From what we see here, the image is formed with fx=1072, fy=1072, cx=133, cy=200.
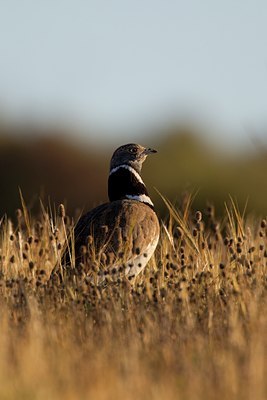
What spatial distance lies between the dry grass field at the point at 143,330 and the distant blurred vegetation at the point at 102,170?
14206mm

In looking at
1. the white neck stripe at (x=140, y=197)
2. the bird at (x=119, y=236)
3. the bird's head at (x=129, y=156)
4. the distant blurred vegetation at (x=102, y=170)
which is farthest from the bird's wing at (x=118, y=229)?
the distant blurred vegetation at (x=102, y=170)

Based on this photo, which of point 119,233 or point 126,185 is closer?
point 119,233

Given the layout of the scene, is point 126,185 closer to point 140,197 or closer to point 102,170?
point 140,197

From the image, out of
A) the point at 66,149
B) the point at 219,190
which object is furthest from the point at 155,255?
the point at 66,149

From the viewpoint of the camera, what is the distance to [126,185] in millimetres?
10961

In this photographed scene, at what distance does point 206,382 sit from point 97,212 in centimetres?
419

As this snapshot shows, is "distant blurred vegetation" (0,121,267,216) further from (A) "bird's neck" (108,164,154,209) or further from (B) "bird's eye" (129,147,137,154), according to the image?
(A) "bird's neck" (108,164,154,209)

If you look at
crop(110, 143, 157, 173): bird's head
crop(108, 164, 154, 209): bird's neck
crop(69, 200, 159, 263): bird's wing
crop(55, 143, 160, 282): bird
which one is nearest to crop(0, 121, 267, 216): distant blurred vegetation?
crop(110, 143, 157, 173): bird's head

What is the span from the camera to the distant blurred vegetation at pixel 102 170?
24641mm

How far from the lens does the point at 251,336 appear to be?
6.72 meters

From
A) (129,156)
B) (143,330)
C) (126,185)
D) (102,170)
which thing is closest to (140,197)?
(126,185)

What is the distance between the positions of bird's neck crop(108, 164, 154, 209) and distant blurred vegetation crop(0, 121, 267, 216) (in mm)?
12031

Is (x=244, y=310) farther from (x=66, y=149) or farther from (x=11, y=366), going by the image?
(x=66, y=149)

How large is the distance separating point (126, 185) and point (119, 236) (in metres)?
1.69
